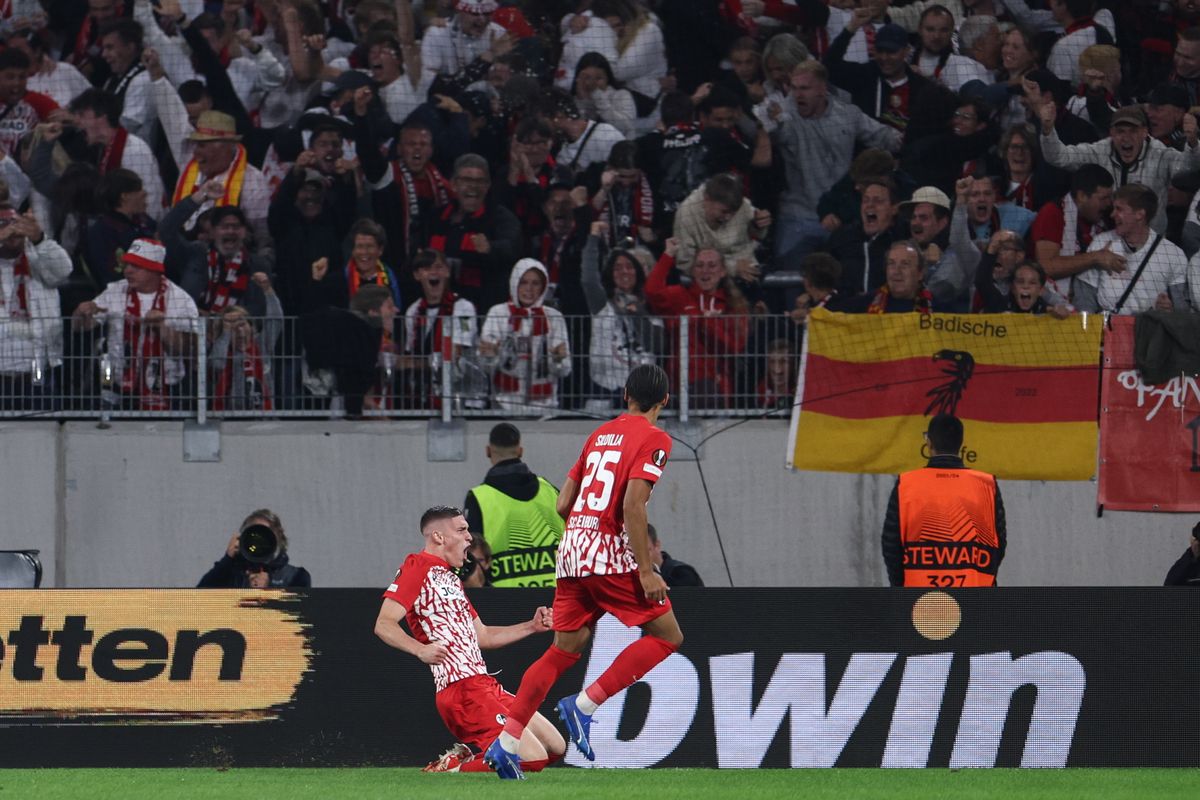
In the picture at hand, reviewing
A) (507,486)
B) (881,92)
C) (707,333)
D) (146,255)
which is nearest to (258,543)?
(507,486)

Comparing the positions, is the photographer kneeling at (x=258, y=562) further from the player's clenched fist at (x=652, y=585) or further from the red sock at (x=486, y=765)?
the player's clenched fist at (x=652, y=585)

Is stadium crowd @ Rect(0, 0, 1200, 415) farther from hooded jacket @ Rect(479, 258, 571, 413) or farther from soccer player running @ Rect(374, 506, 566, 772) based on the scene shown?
soccer player running @ Rect(374, 506, 566, 772)

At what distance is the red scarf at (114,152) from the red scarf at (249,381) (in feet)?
8.23

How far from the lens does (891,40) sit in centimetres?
1453

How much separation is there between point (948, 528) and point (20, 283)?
7.15m

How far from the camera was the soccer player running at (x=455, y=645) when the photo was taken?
829cm

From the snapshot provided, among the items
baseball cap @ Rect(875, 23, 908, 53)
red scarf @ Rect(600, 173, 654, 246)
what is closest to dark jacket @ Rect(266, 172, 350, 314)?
red scarf @ Rect(600, 173, 654, 246)

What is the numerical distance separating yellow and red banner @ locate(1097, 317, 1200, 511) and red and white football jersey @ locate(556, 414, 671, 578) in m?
5.42

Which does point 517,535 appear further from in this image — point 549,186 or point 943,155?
point 943,155

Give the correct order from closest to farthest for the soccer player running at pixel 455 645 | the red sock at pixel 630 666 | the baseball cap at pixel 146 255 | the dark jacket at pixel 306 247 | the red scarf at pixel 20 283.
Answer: the red sock at pixel 630 666 → the soccer player running at pixel 455 645 → the baseball cap at pixel 146 255 → the red scarf at pixel 20 283 → the dark jacket at pixel 306 247

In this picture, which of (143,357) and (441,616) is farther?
(143,357)

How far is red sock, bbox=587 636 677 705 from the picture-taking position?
25.2 ft

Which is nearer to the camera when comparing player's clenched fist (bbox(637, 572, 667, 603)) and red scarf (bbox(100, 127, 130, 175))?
player's clenched fist (bbox(637, 572, 667, 603))

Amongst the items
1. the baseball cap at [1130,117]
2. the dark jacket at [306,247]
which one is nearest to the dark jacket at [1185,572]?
the baseball cap at [1130,117]
